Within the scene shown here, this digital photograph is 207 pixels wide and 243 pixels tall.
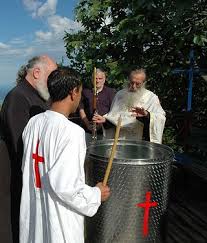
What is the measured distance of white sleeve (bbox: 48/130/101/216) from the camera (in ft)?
6.60

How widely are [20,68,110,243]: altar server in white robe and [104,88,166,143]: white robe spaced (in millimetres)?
1775

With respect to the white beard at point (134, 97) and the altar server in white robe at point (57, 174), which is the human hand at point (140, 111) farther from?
the altar server in white robe at point (57, 174)

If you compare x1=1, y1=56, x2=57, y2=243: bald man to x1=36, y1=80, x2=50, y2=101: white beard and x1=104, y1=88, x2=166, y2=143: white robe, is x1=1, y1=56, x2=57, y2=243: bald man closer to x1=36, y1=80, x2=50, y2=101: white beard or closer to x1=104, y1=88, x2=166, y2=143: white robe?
x1=36, y1=80, x2=50, y2=101: white beard

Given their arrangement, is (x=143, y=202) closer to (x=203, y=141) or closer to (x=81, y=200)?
(x=81, y=200)

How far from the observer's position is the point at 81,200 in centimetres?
208

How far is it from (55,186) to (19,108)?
2.66ft

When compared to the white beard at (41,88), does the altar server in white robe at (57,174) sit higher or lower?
lower

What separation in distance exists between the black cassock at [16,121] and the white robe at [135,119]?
1487 millimetres

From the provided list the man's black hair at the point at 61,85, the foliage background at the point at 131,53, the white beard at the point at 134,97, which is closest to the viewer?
the man's black hair at the point at 61,85

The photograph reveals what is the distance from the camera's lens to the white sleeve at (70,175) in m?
2.01

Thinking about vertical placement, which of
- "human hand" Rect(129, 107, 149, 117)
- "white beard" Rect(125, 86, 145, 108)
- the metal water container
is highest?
"white beard" Rect(125, 86, 145, 108)

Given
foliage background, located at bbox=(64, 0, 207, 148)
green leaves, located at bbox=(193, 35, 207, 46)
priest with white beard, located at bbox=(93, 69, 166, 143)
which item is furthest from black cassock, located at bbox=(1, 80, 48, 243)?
foliage background, located at bbox=(64, 0, 207, 148)

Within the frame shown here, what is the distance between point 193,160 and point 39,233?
382cm

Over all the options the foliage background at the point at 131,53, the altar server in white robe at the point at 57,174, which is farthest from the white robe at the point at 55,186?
the foliage background at the point at 131,53
